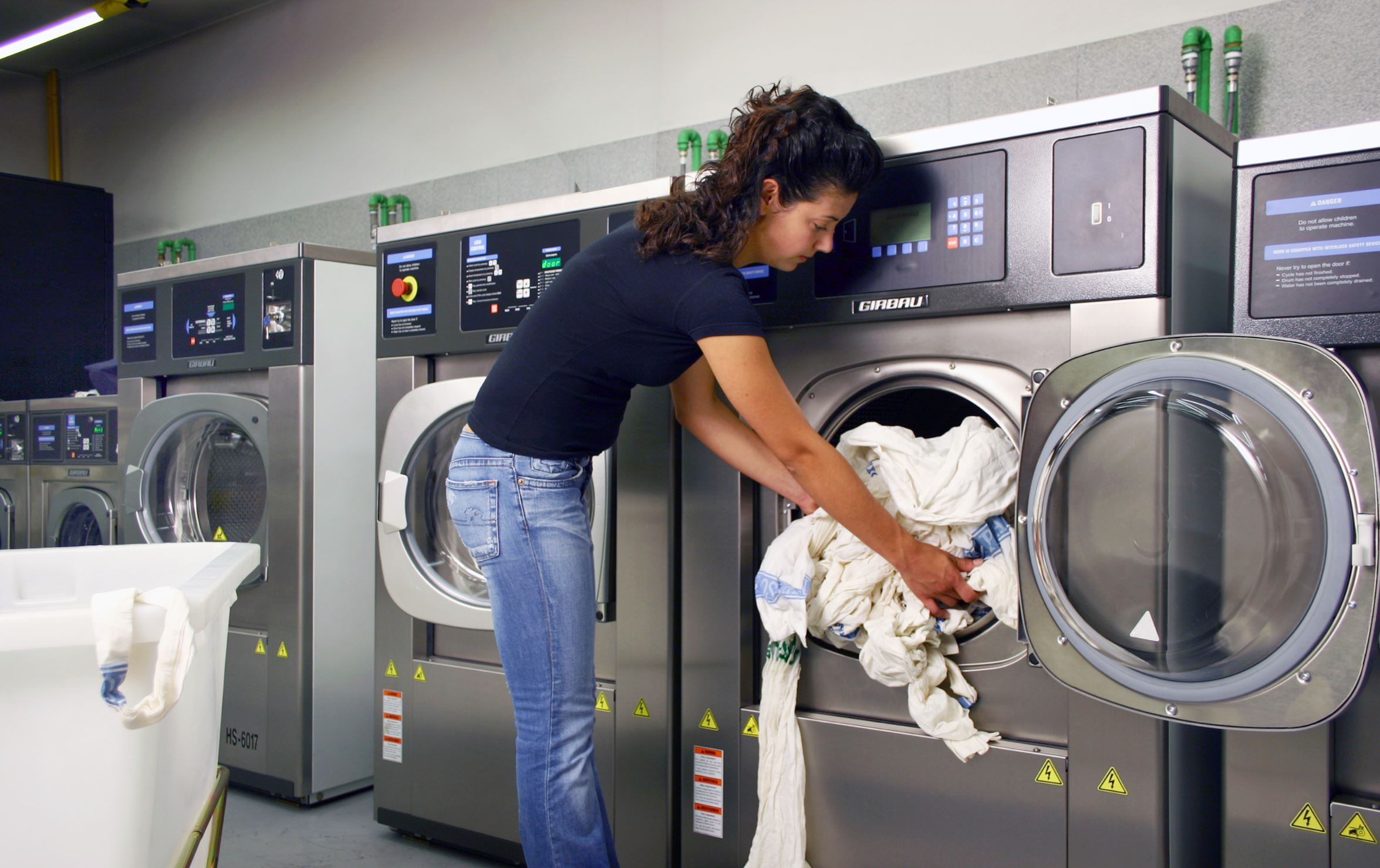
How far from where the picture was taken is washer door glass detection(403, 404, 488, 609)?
7.66 ft

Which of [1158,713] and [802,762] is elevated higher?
[1158,713]

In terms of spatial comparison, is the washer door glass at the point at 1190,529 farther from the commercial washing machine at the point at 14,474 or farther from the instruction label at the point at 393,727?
the commercial washing machine at the point at 14,474

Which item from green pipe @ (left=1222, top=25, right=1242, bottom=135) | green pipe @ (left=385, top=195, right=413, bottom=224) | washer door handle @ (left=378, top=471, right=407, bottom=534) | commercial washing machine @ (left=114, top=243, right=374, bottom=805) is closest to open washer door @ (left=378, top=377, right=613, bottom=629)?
washer door handle @ (left=378, top=471, right=407, bottom=534)

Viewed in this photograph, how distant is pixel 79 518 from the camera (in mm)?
3711

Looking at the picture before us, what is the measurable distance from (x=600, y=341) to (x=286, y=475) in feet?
4.66

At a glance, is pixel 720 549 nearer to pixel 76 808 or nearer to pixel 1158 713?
pixel 1158 713

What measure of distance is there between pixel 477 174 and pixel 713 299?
89.1 inches

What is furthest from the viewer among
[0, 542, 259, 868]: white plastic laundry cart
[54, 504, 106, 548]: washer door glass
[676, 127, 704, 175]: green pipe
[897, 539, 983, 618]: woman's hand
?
[54, 504, 106, 548]: washer door glass

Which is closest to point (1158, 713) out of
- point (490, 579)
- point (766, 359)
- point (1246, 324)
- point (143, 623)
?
point (1246, 324)

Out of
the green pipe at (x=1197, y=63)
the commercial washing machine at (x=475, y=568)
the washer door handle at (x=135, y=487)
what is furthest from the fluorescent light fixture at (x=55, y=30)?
the green pipe at (x=1197, y=63)

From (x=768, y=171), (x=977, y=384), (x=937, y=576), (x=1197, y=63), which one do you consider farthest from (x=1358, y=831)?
(x=1197, y=63)

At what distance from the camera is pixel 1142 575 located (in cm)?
139

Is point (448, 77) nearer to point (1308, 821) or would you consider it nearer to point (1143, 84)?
point (1143, 84)

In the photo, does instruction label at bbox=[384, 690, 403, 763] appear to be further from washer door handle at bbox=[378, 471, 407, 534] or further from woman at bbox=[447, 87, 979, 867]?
woman at bbox=[447, 87, 979, 867]
